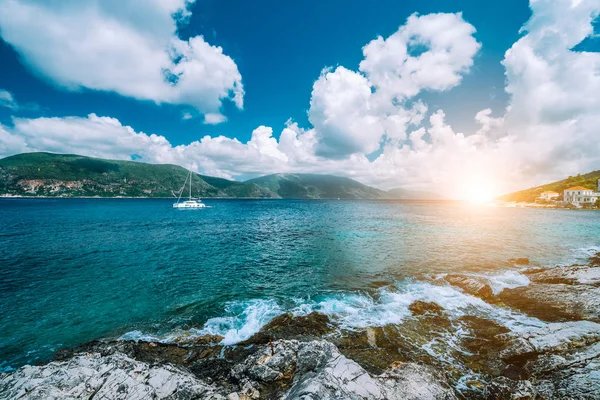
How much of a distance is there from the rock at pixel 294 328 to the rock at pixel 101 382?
18.5 feet

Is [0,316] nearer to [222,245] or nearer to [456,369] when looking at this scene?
[222,245]

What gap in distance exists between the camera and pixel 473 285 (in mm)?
22875

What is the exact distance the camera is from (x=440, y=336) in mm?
15547

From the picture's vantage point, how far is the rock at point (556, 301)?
56.1 feet

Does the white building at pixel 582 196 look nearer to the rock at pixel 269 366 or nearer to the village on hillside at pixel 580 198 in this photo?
the village on hillside at pixel 580 198

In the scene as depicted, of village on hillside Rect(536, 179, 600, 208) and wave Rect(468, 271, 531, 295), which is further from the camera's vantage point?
village on hillside Rect(536, 179, 600, 208)

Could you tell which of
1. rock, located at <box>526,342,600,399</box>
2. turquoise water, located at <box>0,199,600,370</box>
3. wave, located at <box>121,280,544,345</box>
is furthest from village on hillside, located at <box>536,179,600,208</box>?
rock, located at <box>526,342,600,399</box>

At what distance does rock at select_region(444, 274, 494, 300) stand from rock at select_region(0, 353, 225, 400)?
76.1 feet

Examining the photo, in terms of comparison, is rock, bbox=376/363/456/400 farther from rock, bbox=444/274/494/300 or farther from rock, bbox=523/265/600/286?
rock, bbox=523/265/600/286

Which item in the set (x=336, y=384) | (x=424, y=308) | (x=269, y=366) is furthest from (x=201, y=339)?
(x=424, y=308)

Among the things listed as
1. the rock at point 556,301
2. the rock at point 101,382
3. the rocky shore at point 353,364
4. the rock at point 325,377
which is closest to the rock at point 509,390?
the rocky shore at point 353,364

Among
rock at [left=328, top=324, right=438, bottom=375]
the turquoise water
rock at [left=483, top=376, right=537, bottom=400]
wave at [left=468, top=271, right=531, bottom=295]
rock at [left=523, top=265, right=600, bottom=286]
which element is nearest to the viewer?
rock at [left=483, top=376, right=537, bottom=400]

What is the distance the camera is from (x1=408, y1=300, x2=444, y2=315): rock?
740 inches

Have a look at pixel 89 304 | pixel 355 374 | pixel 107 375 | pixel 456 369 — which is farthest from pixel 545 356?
pixel 89 304
